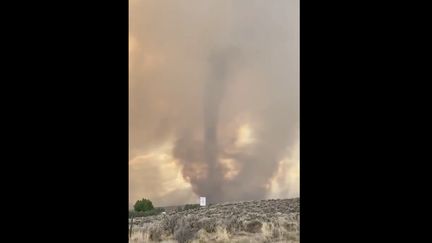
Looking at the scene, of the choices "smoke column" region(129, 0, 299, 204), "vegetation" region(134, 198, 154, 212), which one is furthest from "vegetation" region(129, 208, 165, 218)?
"smoke column" region(129, 0, 299, 204)

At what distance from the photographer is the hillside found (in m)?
3.20

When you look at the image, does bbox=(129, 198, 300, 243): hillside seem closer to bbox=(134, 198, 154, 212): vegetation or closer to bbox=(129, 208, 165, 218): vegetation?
bbox=(129, 208, 165, 218): vegetation

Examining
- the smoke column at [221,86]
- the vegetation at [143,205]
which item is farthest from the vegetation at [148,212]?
the smoke column at [221,86]

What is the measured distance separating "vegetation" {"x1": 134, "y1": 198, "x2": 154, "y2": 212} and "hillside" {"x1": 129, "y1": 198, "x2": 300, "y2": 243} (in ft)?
0.88

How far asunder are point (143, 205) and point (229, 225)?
79cm

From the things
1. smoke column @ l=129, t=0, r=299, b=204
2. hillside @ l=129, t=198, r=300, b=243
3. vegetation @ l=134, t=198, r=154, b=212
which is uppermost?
smoke column @ l=129, t=0, r=299, b=204

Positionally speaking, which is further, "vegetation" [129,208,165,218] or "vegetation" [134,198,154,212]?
"vegetation" [129,208,165,218]

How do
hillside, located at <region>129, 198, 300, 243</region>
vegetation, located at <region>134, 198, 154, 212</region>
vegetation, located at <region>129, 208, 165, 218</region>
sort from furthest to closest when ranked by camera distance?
hillside, located at <region>129, 198, 300, 243</region>, vegetation, located at <region>129, 208, 165, 218</region>, vegetation, located at <region>134, 198, 154, 212</region>

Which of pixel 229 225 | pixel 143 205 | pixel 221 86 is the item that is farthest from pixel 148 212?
pixel 221 86
